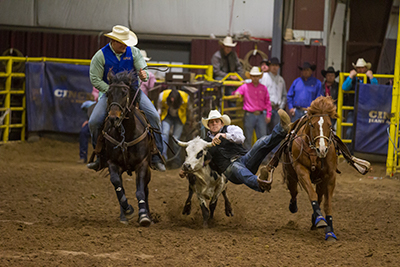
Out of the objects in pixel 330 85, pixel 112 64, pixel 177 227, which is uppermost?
pixel 112 64

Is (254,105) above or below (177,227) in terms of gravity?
above

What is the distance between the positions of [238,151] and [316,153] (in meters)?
1.08

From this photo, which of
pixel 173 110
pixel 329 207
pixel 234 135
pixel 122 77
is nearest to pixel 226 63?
pixel 173 110

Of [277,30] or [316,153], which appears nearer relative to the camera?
[316,153]

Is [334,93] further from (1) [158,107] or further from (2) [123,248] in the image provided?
(2) [123,248]

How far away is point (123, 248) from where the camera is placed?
5383mm

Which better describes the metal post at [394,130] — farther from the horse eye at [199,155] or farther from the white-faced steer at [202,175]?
the horse eye at [199,155]

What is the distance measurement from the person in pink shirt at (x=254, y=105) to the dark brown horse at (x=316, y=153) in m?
5.10

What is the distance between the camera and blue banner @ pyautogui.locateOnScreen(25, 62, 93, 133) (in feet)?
43.4

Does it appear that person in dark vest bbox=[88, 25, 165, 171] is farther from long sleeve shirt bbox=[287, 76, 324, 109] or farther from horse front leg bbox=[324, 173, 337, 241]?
long sleeve shirt bbox=[287, 76, 324, 109]

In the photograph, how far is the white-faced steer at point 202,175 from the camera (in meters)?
6.43

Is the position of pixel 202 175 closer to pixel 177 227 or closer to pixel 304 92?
pixel 177 227

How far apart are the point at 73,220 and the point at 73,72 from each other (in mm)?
7128

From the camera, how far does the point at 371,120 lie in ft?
37.8
